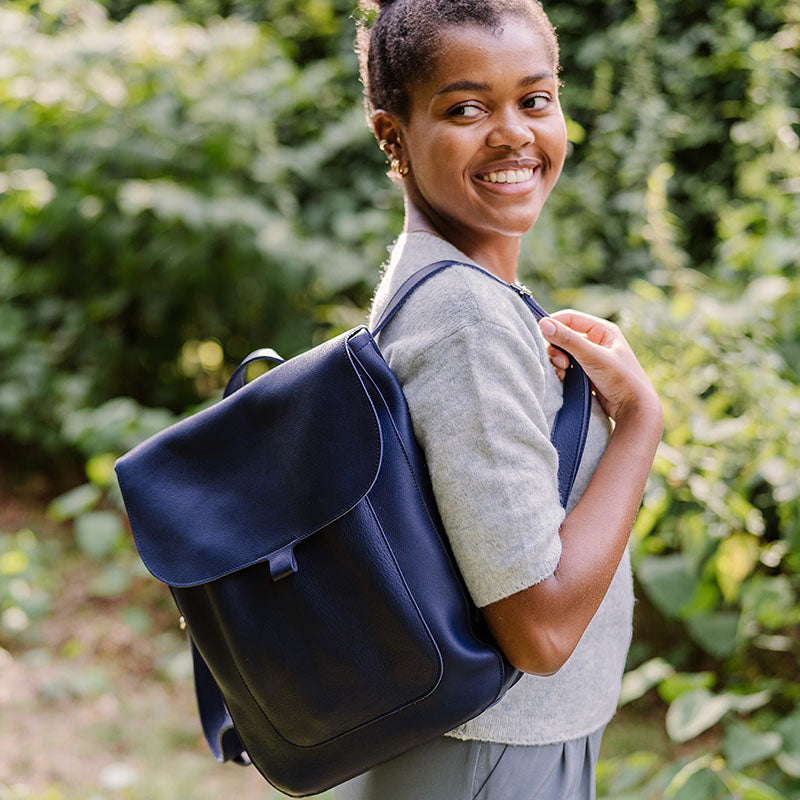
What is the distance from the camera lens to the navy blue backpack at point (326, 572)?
1.02 meters

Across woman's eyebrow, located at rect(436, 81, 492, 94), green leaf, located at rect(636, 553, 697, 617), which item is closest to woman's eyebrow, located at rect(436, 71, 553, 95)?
woman's eyebrow, located at rect(436, 81, 492, 94)

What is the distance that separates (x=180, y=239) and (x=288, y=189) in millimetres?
583

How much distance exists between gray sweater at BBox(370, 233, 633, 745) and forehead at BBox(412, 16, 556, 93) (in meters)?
0.23

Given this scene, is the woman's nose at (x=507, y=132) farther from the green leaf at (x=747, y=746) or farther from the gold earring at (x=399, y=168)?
the green leaf at (x=747, y=746)

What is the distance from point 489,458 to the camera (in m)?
1.00

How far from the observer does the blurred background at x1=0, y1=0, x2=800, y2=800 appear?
7.64ft

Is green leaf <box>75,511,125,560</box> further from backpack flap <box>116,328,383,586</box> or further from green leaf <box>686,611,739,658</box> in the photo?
backpack flap <box>116,328,383,586</box>

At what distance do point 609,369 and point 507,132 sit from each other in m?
0.32

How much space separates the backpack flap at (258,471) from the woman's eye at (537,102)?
1.23ft

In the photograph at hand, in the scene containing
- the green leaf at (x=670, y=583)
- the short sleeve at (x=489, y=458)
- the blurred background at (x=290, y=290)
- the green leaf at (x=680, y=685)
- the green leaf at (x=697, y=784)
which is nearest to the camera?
the short sleeve at (x=489, y=458)

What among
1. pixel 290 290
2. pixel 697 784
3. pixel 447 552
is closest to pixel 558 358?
pixel 447 552

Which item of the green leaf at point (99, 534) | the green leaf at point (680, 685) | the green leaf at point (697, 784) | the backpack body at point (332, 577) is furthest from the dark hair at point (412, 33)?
the green leaf at point (99, 534)

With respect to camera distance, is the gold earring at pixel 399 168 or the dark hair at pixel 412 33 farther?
the gold earring at pixel 399 168

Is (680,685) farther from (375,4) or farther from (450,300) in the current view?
(375,4)
